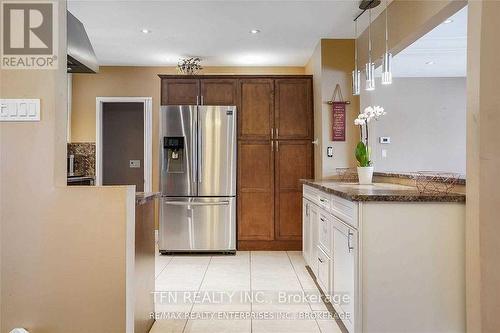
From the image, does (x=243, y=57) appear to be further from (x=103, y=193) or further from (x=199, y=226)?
(x=103, y=193)

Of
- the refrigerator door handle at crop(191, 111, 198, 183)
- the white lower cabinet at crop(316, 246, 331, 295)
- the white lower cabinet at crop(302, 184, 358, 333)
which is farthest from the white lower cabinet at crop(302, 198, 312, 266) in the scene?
the refrigerator door handle at crop(191, 111, 198, 183)

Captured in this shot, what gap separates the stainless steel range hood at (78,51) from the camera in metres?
2.51

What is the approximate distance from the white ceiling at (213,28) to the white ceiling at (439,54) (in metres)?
0.80

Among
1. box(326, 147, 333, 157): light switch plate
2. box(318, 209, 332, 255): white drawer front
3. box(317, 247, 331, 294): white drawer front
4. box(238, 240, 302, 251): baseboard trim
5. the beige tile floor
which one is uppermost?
box(326, 147, 333, 157): light switch plate

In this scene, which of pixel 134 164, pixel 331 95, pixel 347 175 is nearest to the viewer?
pixel 347 175

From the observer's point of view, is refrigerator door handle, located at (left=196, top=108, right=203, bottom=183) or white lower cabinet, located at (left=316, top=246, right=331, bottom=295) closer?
white lower cabinet, located at (left=316, top=246, right=331, bottom=295)

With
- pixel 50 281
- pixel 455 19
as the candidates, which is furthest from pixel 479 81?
pixel 50 281

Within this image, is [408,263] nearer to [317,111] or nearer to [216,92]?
[317,111]

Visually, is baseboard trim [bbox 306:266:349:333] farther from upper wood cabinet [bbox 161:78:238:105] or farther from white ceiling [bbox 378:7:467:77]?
white ceiling [bbox 378:7:467:77]

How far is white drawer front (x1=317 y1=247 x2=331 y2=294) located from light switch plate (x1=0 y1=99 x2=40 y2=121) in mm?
2123

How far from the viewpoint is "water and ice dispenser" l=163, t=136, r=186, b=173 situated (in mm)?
4246

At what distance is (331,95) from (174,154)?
2006mm

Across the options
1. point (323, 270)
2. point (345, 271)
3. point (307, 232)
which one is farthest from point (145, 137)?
point (345, 271)

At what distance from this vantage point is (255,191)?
4445 millimetres
